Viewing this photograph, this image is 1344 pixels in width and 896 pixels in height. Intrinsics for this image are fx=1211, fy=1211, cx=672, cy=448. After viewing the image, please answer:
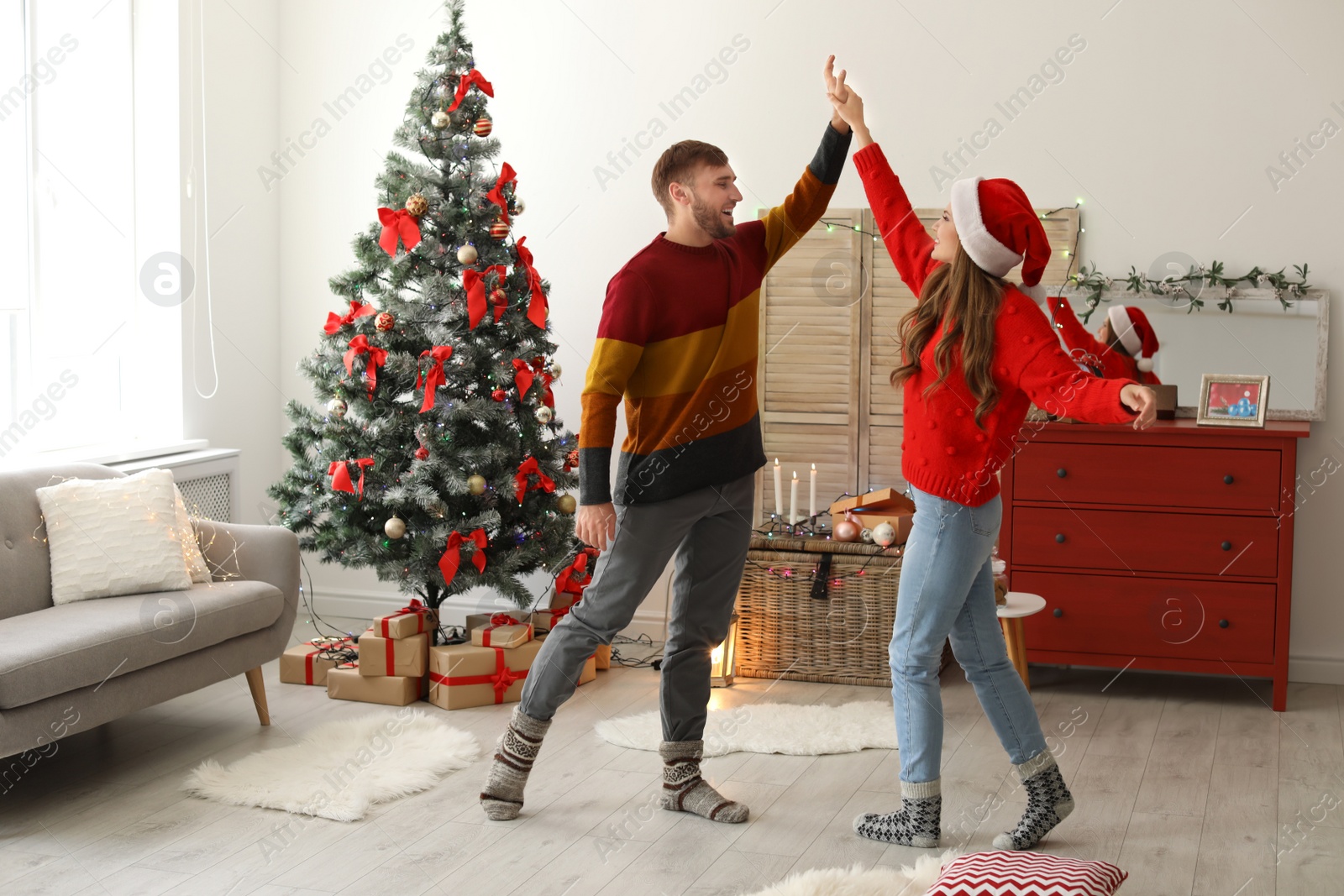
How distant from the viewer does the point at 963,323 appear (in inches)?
99.2

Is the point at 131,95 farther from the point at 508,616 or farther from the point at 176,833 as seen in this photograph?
the point at 176,833

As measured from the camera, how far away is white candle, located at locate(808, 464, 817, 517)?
14.2 ft

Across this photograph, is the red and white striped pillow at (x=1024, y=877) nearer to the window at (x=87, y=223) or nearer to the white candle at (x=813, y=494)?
the white candle at (x=813, y=494)

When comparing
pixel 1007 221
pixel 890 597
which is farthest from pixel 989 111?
pixel 1007 221

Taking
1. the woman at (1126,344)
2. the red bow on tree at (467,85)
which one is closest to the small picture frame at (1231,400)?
the woman at (1126,344)

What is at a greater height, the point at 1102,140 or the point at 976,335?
the point at 1102,140

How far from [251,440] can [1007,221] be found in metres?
3.56

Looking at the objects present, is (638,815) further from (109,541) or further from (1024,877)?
(109,541)

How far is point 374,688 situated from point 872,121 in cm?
271

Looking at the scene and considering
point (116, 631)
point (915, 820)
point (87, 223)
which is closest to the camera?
point (915, 820)

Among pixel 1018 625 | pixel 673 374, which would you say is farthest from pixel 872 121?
pixel 673 374

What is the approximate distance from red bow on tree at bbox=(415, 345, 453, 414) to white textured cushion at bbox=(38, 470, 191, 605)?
86 centimetres

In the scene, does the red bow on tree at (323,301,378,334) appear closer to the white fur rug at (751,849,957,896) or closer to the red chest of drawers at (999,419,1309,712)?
the red chest of drawers at (999,419,1309,712)

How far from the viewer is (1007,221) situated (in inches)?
97.9
